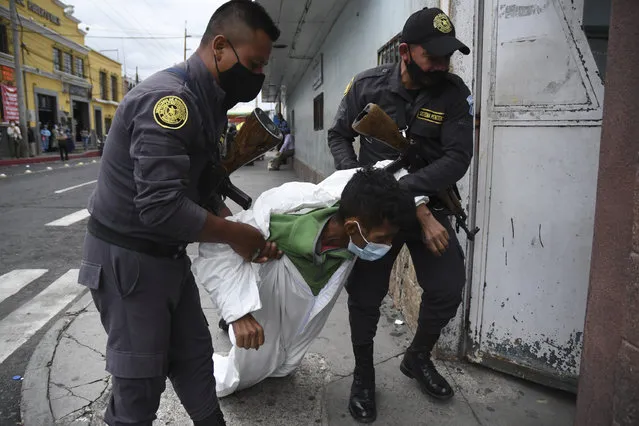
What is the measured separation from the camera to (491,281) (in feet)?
8.19

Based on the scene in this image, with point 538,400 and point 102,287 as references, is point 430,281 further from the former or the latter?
point 102,287

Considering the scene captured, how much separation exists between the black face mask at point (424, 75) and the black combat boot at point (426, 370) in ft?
3.84

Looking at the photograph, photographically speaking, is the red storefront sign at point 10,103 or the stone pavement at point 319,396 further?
the red storefront sign at point 10,103

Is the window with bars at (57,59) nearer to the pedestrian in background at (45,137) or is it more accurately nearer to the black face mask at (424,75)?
the pedestrian in background at (45,137)

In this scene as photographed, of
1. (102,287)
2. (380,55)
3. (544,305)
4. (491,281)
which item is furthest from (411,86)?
(380,55)

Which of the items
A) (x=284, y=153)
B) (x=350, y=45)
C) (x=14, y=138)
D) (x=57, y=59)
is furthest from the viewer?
(x=57, y=59)

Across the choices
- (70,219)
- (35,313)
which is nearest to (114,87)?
(70,219)

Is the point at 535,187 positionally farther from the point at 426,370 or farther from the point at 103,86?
the point at 103,86

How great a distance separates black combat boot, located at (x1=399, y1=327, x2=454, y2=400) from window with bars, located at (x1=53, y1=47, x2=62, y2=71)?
30.4 m

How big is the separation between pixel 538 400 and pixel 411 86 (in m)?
1.68

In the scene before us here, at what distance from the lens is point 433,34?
1906 millimetres

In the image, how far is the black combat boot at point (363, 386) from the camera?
2.15 m

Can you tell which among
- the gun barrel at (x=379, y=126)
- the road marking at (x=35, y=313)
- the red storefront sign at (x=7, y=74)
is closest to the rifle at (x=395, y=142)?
the gun barrel at (x=379, y=126)

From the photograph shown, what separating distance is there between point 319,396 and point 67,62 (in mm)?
32857
